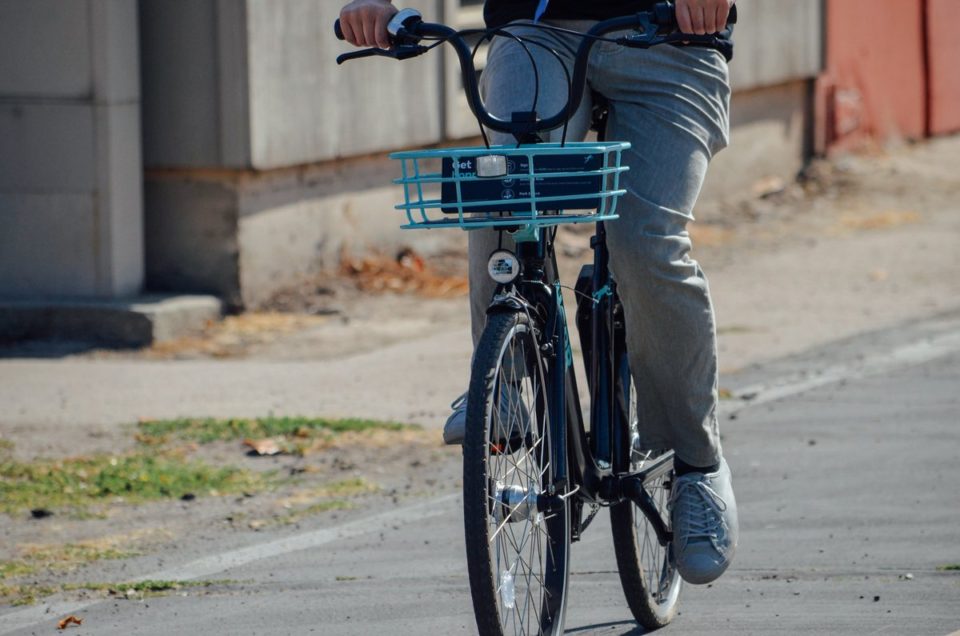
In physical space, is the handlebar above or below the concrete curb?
above

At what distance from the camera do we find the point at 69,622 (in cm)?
433

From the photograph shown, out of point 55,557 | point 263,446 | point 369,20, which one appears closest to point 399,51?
point 369,20

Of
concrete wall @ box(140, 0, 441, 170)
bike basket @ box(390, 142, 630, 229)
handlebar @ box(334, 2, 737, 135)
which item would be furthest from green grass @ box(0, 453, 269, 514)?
concrete wall @ box(140, 0, 441, 170)

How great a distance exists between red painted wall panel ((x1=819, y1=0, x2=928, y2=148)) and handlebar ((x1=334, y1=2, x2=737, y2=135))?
11074 mm

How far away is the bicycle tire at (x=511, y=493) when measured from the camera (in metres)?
3.36

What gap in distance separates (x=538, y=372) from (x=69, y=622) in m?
1.49

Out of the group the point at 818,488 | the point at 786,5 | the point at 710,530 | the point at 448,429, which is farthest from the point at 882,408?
the point at 786,5

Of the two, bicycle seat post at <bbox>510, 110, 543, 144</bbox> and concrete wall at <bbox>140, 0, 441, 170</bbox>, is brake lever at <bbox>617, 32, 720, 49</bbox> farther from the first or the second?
concrete wall at <bbox>140, 0, 441, 170</bbox>

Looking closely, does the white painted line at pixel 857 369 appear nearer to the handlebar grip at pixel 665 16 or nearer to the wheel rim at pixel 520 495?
the wheel rim at pixel 520 495

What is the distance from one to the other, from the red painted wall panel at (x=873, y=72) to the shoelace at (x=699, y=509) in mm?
10802

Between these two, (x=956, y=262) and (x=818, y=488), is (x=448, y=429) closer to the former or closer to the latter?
(x=818, y=488)

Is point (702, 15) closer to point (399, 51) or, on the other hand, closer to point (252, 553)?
point (399, 51)

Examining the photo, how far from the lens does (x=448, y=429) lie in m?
3.63

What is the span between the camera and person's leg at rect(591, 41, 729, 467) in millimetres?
3756
